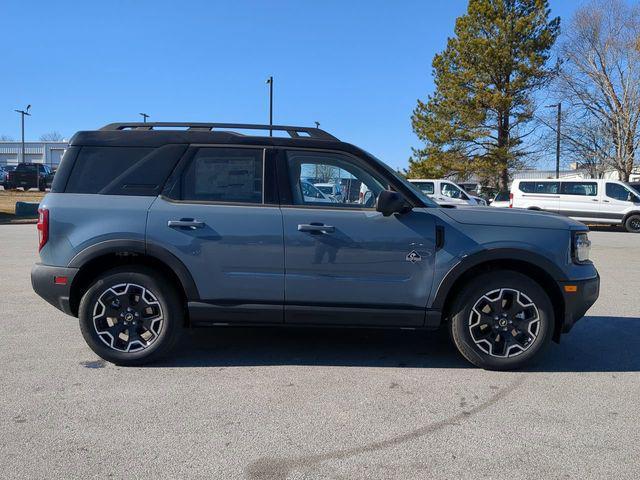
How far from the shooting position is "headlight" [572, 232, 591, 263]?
4.36 meters

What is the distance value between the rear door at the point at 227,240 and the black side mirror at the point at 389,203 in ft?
2.66

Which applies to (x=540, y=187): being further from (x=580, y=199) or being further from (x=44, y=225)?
(x=44, y=225)

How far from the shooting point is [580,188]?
20.4 metres

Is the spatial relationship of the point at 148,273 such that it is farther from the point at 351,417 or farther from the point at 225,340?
the point at 351,417

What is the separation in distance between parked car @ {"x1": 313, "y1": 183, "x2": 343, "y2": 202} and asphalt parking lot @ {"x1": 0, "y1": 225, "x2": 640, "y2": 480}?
1432mm

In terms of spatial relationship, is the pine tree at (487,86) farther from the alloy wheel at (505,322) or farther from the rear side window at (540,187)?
the alloy wheel at (505,322)

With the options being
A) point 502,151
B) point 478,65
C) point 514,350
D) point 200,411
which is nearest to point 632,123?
point 502,151

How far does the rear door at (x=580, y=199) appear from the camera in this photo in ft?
65.7

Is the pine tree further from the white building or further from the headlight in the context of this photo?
the white building

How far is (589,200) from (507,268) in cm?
1802

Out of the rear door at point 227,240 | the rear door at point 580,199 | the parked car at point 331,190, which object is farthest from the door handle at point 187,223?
the rear door at point 580,199

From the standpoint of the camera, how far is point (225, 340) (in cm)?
526

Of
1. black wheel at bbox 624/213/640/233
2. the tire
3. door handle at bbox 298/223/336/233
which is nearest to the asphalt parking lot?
the tire

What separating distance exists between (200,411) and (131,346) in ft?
3.71
